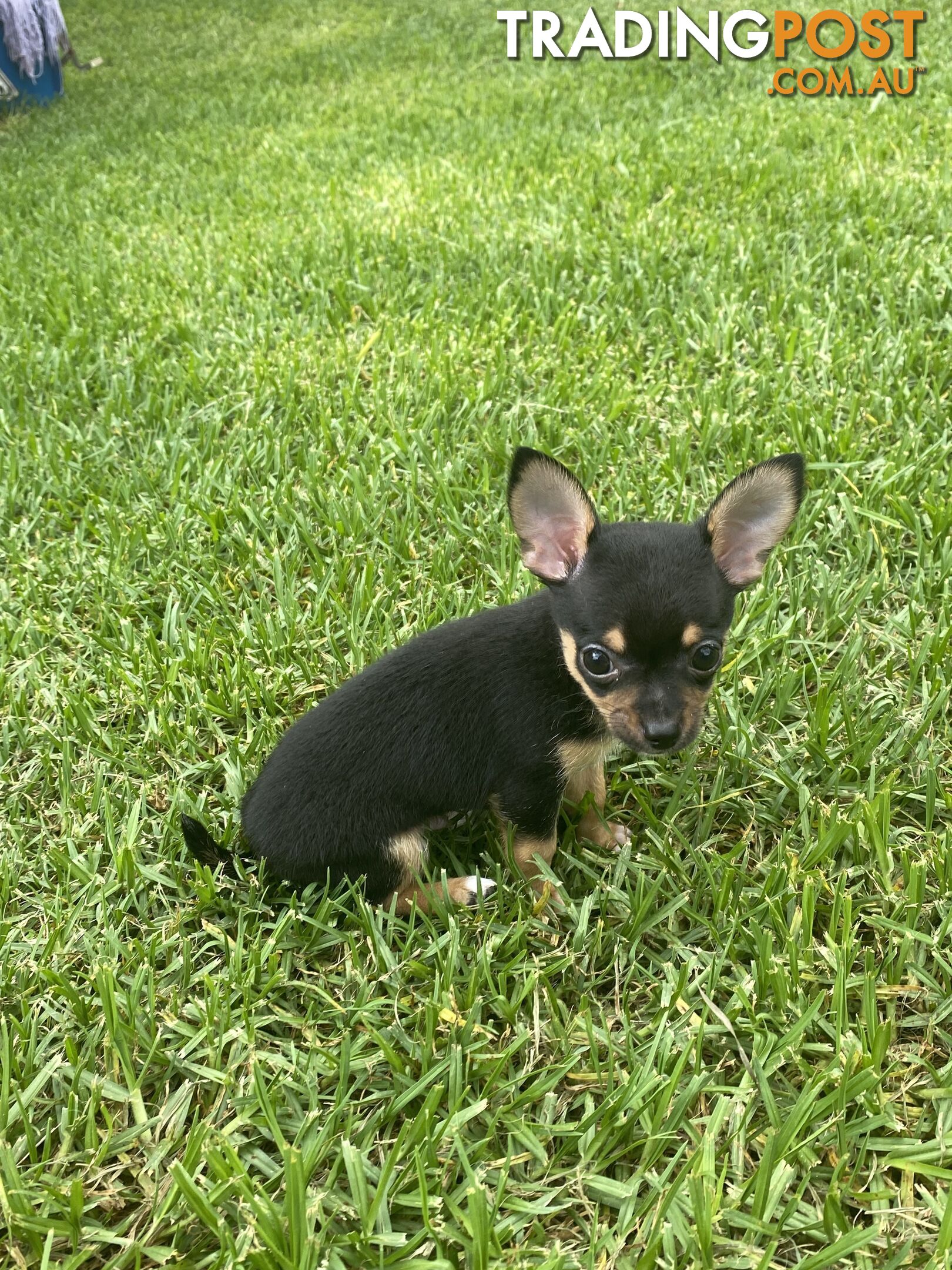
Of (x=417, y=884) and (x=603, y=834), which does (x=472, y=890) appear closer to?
(x=417, y=884)

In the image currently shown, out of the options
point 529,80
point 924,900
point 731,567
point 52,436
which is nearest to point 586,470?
point 731,567

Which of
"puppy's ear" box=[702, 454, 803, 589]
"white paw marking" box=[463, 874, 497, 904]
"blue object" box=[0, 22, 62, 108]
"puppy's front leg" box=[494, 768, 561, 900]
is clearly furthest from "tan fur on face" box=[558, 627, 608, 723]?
"blue object" box=[0, 22, 62, 108]

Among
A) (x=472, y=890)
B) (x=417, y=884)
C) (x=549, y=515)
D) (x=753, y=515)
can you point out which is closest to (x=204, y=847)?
(x=417, y=884)

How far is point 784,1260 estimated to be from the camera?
5.71 ft

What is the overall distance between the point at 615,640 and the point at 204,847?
1101 mm

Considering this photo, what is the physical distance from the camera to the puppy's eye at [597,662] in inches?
86.7

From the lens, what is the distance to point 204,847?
238 cm

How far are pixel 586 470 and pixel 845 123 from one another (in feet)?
15.5

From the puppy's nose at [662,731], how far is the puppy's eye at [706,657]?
0.54ft

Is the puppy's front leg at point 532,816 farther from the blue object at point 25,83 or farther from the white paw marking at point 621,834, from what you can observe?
the blue object at point 25,83

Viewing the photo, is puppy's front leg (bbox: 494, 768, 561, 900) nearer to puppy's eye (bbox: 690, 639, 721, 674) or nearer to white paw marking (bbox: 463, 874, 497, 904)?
white paw marking (bbox: 463, 874, 497, 904)

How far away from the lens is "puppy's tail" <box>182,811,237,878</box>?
2.32m

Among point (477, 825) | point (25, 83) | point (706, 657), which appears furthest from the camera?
point (25, 83)

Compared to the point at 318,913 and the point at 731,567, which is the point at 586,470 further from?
the point at 318,913
